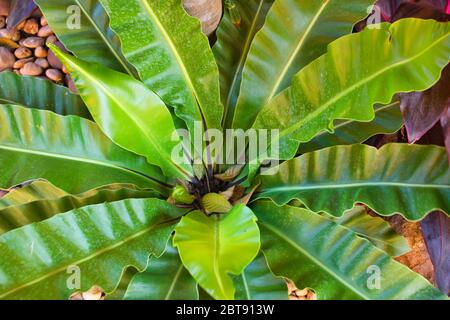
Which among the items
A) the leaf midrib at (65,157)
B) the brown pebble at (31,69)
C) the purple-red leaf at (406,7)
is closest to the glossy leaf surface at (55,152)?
the leaf midrib at (65,157)

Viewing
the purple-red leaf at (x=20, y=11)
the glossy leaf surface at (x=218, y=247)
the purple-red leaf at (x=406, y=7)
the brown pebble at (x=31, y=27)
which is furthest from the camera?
the brown pebble at (x=31, y=27)

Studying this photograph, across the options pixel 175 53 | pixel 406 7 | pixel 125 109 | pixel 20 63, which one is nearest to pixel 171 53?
pixel 175 53

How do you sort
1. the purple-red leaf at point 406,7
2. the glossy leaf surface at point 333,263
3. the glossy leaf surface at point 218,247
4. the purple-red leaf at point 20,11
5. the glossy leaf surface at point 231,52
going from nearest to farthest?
the glossy leaf surface at point 218,247, the glossy leaf surface at point 333,263, the purple-red leaf at point 406,7, the glossy leaf surface at point 231,52, the purple-red leaf at point 20,11

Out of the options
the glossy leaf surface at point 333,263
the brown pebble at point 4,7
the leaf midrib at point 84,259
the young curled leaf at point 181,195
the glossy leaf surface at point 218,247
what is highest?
the brown pebble at point 4,7

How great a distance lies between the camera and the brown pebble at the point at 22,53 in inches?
45.2

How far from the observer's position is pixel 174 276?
78 cm

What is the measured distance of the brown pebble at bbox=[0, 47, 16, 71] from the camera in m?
1.13

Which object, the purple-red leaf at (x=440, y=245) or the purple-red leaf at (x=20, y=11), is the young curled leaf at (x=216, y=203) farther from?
the purple-red leaf at (x=20, y=11)

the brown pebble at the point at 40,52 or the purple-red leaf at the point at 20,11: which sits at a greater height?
the purple-red leaf at the point at 20,11

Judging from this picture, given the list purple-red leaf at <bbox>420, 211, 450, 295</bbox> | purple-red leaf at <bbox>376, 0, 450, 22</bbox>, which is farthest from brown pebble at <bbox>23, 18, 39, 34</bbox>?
purple-red leaf at <bbox>420, 211, 450, 295</bbox>

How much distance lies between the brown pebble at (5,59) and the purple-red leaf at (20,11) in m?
0.08

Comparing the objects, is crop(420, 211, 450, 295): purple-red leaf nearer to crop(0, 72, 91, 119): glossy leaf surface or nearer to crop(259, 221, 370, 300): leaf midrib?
crop(259, 221, 370, 300): leaf midrib

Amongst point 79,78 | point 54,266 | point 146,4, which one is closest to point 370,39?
point 146,4

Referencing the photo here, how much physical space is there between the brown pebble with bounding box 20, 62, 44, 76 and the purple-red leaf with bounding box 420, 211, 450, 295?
3.08 feet
